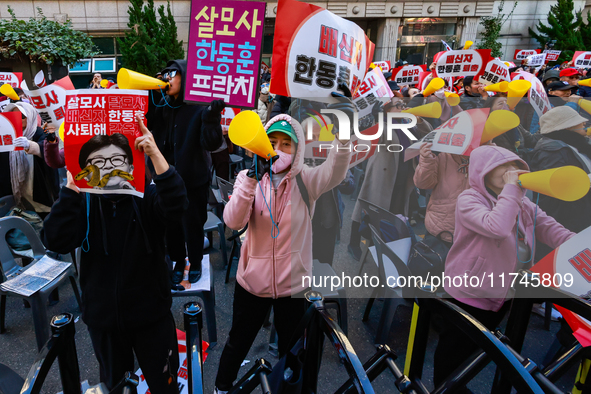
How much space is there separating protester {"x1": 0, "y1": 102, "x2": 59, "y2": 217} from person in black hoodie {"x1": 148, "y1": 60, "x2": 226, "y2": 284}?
1.54 meters

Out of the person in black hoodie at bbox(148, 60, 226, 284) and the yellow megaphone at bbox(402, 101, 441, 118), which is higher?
the yellow megaphone at bbox(402, 101, 441, 118)

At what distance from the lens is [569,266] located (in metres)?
1.67

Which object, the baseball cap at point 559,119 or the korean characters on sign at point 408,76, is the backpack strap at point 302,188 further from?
the korean characters on sign at point 408,76

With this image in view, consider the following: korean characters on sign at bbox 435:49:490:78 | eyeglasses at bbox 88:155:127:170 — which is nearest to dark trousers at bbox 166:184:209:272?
eyeglasses at bbox 88:155:127:170

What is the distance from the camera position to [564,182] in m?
1.51

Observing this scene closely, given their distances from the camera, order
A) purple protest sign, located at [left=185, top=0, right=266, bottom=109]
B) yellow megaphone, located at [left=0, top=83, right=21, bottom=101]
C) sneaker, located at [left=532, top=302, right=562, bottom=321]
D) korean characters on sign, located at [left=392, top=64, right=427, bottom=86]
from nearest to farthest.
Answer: purple protest sign, located at [left=185, top=0, right=266, bottom=109] → sneaker, located at [left=532, top=302, right=562, bottom=321] → yellow megaphone, located at [left=0, top=83, right=21, bottom=101] → korean characters on sign, located at [left=392, top=64, right=427, bottom=86]

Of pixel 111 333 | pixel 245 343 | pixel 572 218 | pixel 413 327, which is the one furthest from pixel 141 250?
pixel 572 218

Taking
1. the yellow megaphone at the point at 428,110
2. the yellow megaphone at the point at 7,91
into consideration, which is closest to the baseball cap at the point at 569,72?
the yellow megaphone at the point at 428,110

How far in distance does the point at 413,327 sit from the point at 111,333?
4.71 ft

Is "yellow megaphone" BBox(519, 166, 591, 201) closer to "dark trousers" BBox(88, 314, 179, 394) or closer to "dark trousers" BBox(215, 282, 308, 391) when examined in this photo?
"dark trousers" BBox(215, 282, 308, 391)

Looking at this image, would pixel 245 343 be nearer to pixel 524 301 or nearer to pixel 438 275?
pixel 438 275

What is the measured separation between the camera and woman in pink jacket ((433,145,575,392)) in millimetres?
1697

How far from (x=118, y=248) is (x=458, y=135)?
5.72ft

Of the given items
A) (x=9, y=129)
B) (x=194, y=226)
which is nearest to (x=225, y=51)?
(x=194, y=226)
